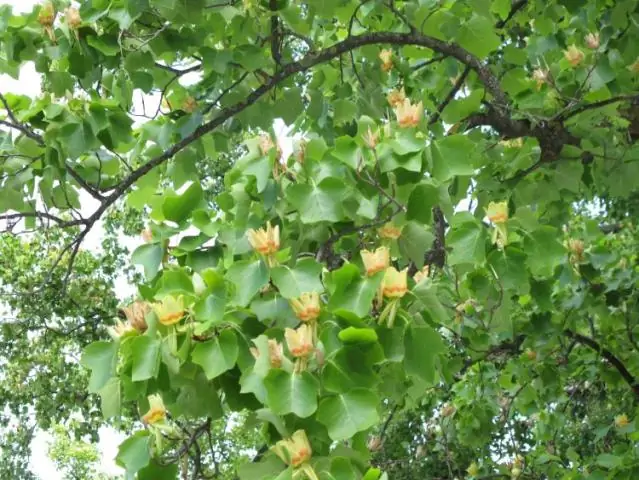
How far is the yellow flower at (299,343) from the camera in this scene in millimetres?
1437

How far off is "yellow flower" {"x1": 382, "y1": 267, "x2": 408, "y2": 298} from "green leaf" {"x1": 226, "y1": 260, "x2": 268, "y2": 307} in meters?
0.20

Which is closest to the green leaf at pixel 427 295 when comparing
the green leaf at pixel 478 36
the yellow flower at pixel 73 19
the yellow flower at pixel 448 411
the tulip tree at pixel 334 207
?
the tulip tree at pixel 334 207

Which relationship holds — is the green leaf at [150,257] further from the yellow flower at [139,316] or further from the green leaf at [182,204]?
the yellow flower at [139,316]

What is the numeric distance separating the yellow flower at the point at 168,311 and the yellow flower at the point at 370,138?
444 mm

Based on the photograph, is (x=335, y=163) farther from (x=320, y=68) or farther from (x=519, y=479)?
(x=519, y=479)

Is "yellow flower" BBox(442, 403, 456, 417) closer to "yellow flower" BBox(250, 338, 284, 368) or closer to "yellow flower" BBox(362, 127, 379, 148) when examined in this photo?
"yellow flower" BBox(362, 127, 379, 148)

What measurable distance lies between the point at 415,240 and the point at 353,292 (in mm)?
320

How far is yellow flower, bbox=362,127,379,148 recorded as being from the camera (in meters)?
1.69

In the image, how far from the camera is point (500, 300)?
2072mm

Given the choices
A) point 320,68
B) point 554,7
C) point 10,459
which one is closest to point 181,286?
point 320,68

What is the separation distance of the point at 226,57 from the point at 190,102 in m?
0.24

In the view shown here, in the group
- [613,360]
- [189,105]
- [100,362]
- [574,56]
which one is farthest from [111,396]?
[613,360]

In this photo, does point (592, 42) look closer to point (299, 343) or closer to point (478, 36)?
point (478, 36)

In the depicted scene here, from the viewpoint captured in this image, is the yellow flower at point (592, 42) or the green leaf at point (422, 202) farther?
the yellow flower at point (592, 42)
